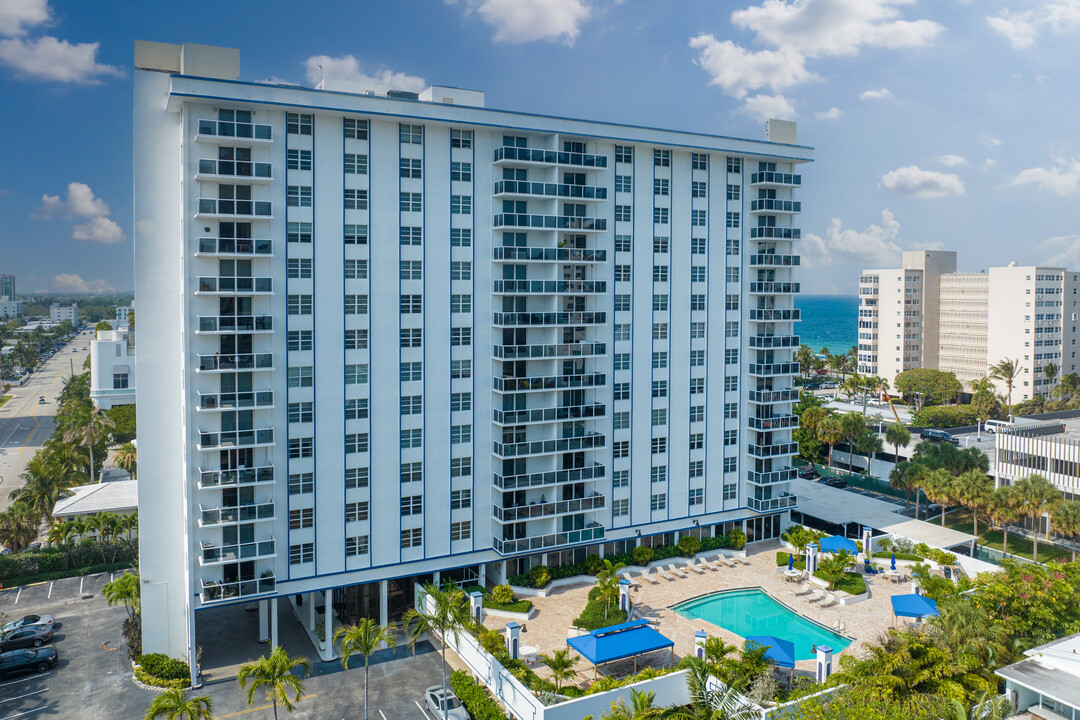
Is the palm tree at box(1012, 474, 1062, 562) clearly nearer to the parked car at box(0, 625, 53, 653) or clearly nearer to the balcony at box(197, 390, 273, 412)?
the balcony at box(197, 390, 273, 412)

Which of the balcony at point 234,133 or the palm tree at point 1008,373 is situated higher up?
the balcony at point 234,133

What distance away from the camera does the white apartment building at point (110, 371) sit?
338 ft

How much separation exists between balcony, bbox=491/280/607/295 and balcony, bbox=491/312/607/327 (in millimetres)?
1346

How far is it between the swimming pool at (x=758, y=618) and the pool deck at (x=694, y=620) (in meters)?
0.53

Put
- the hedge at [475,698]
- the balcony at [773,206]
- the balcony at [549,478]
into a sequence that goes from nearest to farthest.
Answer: the hedge at [475,698]
the balcony at [549,478]
the balcony at [773,206]

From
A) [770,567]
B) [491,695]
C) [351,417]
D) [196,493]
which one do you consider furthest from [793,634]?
[196,493]

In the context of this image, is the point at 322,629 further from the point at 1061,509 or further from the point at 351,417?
the point at 1061,509

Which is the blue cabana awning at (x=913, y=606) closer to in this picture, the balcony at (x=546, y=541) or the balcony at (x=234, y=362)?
the balcony at (x=546, y=541)

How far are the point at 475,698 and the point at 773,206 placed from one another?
39339 millimetres

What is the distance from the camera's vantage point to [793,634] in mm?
44781

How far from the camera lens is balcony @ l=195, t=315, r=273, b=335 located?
3997cm

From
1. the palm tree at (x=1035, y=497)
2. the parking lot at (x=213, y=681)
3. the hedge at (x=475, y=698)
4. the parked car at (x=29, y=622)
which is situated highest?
the palm tree at (x=1035, y=497)

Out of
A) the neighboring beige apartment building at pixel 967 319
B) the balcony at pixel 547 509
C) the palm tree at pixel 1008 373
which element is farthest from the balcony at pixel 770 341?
the neighboring beige apartment building at pixel 967 319

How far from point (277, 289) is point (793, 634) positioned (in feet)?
116
